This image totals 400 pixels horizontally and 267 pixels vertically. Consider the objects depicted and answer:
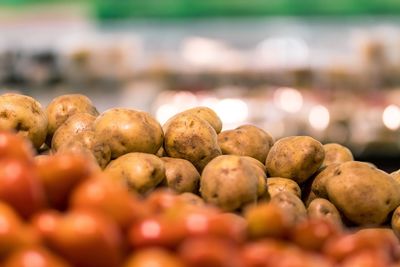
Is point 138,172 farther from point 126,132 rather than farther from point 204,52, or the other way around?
point 204,52

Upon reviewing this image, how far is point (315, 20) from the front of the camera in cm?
610

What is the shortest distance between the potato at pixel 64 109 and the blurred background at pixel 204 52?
3.38 meters

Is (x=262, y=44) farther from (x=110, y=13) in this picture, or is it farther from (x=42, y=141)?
(x=42, y=141)

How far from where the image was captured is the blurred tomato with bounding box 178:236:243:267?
Answer: 0.84 metres

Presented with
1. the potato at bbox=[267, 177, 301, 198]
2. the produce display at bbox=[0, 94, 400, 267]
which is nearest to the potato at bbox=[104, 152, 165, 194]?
the produce display at bbox=[0, 94, 400, 267]

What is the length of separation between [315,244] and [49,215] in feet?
1.12

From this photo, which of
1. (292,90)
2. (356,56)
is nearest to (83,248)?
(292,90)

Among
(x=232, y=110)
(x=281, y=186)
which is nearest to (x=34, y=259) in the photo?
(x=281, y=186)

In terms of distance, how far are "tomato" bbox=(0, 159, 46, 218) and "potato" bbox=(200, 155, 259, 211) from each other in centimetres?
50

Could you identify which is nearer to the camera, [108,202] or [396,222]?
[108,202]

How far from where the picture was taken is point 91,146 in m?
1.51

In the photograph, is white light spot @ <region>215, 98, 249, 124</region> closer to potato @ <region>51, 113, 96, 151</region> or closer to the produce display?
the produce display

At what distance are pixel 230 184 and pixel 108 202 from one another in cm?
50

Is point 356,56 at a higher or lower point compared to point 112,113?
lower
